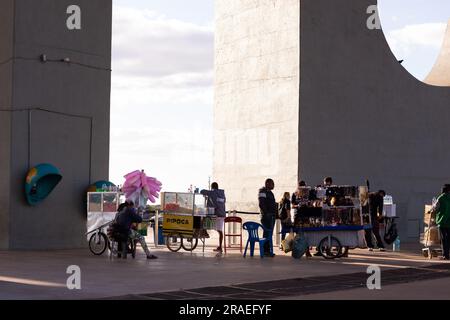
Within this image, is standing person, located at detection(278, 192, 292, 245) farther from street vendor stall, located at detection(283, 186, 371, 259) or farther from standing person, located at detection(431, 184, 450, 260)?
standing person, located at detection(431, 184, 450, 260)

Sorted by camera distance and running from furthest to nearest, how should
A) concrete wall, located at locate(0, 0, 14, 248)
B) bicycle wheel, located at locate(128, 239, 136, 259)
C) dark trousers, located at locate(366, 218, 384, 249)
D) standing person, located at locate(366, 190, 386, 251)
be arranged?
dark trousers, located at locate(366, 218, 384, 249), standing person, located at locate(366, 190, 386, 251), concrete wall, located at locate(0, 0, 14, 248), bicycle wheel, located at locate(128, 239, 136, 259)

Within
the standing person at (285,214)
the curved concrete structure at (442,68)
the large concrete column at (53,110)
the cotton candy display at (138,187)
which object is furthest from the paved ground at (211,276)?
the curved concrete structure at (442,68)

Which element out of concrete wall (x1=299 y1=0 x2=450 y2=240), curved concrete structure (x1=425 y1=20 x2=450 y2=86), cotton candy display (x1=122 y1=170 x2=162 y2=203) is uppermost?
curved concrete structure (x1=425 y1=20 x2=450 y2=86)

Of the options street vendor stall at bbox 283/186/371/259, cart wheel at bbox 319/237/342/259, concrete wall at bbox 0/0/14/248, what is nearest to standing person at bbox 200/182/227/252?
street vendor stall at bbox 283/186/371/259

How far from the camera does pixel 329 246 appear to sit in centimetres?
1905

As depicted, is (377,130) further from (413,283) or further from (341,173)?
(413,283)

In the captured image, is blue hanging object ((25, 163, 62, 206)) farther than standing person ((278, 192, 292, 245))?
Yes

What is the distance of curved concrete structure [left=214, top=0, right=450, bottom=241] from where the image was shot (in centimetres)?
2391

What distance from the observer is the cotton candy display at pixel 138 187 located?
21078 millimetres

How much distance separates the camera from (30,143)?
2075cm

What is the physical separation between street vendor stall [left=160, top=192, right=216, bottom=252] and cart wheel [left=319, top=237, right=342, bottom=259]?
2.82 metres

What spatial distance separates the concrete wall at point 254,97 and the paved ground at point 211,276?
189 inches

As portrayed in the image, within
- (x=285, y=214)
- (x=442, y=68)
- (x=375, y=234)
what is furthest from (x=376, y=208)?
(x=442, y=68)

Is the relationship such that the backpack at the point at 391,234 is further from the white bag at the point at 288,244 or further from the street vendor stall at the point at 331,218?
the white bag at the point at 288,244
